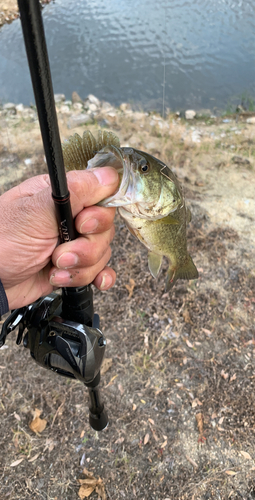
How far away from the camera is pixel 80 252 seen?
131cm

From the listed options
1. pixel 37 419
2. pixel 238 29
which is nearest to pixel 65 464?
pixel 37 419

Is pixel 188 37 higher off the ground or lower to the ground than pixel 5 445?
higher

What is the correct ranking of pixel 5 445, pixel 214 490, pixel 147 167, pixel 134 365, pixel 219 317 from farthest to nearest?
pixel 219 317 < pixel 134 365 < pixel 5 445 < pixel 214 490 < pixel 147 167

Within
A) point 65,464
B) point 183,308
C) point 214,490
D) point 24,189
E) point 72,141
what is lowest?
point 214,490

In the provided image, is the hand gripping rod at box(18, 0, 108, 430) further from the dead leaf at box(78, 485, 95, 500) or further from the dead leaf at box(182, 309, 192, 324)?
the dead leaf at box(182, 309, 192, 324)

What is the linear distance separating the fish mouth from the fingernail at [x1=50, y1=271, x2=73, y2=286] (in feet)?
1.13

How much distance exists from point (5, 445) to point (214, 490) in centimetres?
140

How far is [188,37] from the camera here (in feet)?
34.7

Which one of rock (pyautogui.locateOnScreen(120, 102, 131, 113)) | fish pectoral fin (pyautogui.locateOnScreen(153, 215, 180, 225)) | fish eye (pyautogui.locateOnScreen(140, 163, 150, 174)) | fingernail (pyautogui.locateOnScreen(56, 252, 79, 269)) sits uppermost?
fish eye (pyautogui.locateOnScreen(140, 163, 150, 174))

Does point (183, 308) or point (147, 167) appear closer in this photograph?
point (147, 167)

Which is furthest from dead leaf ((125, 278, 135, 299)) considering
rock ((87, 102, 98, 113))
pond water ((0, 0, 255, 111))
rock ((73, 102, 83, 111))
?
pond water ((0, 0, 255, 111))

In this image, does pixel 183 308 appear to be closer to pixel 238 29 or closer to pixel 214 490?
pixel 214 490

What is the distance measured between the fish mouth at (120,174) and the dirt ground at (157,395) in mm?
1816

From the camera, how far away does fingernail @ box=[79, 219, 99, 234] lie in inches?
49.0
